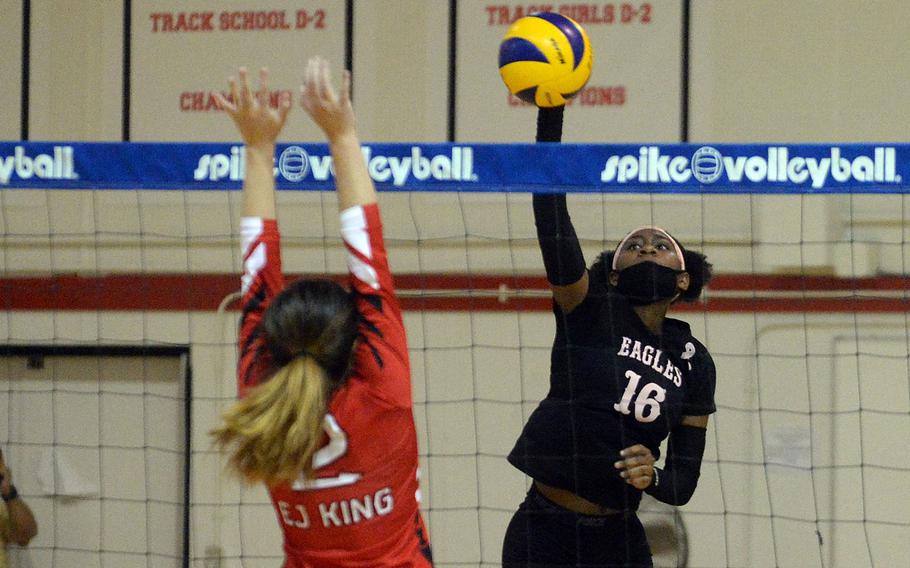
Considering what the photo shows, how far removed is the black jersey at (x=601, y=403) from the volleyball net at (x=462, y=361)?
6.86 ft

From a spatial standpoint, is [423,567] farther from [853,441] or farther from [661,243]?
[853,441]

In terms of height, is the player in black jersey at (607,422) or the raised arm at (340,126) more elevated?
the raised arm at (340,126)

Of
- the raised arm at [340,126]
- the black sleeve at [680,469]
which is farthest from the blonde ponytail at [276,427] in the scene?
the black sleeve at [680,469]

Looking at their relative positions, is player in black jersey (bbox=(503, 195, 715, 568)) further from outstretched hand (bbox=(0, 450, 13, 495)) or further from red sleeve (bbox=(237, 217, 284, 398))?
outstretched hand (bbox=(0, 450, 13, 495))

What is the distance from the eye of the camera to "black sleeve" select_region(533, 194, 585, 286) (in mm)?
3197

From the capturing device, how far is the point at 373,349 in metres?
2.11

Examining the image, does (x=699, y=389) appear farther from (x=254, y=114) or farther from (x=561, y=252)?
(x=254, y=114)

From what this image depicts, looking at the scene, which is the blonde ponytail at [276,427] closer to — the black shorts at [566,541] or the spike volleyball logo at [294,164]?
the black shorts at [566,541]

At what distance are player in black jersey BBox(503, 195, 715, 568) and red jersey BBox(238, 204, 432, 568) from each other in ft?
3.91

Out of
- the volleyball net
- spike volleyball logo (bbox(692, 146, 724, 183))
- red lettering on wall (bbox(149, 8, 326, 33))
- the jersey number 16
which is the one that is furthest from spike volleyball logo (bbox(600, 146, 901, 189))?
red lettering on wall (bbox(149, 8, 326, 33))

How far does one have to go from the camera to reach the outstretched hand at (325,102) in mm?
2146

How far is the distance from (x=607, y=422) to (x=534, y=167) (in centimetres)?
78

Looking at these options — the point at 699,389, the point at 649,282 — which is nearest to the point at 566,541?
the point at 699,389

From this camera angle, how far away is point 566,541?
11.0 feet
